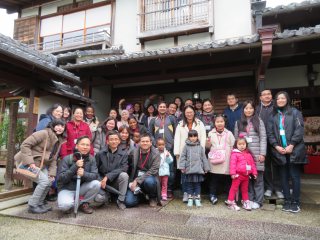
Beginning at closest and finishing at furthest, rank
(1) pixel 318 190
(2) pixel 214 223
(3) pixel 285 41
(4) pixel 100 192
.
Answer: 1. (2) pixel 214 223
2. (4) pixel 100 192
3. (3) pixel 285 41
4. (1) pixel 318 190

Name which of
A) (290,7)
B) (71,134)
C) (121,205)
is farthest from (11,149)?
(290,7)

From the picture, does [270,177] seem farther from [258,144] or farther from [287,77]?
[287,77]

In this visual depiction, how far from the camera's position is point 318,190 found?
18.1 feet

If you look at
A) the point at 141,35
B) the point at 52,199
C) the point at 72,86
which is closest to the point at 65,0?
the point at 141,35

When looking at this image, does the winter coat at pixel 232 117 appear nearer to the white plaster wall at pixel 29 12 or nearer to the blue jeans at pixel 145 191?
the blue jeans at pixel 145 191

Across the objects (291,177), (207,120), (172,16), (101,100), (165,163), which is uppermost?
(172,16)

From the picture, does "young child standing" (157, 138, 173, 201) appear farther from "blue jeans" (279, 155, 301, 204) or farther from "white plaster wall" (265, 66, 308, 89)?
"white plaster wall" (265, 66, 308, 89)

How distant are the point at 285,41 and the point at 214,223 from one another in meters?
3.82

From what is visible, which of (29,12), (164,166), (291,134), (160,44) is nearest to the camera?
(291,134)

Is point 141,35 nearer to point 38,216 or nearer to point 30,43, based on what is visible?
point 30,43

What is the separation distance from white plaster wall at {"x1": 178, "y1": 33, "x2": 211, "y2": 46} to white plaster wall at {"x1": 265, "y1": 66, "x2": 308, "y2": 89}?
2.66m

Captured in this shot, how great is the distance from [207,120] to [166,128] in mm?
920

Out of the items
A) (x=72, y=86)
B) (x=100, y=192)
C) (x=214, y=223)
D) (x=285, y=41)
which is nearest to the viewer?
(x=214, y=223)

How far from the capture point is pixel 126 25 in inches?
397
